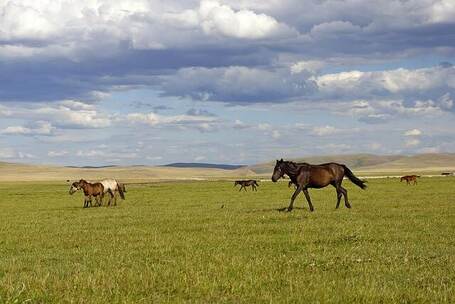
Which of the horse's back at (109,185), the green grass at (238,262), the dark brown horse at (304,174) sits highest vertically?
the dark brown horse at (304,174)

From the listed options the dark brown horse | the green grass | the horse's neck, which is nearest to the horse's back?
the dark brown horse

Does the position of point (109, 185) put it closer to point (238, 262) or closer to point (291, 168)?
point (291, 168)

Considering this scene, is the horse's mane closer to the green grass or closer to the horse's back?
the green grass

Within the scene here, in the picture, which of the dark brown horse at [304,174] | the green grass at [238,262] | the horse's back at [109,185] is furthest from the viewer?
the horse's back at [109,185]

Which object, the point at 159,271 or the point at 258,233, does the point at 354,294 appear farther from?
the point at 258,233

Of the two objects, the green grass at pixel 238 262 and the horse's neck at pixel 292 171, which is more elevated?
the horse's neck at pixel 292 171

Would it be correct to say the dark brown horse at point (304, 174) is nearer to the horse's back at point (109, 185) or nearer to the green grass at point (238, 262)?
the green grass at point (238, 262)

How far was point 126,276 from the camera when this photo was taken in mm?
10852

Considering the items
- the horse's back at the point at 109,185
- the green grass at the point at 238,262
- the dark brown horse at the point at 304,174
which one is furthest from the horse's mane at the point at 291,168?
the horse's back at the point at 109,185

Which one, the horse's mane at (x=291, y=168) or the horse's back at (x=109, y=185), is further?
the horse's back at (x=109, y=185)

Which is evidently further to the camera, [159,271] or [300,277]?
[159,271]

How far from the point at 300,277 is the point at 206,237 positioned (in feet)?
22.5

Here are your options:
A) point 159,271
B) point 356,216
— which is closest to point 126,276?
point 159,271

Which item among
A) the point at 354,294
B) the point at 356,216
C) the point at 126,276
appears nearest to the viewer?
the point at 354,294
